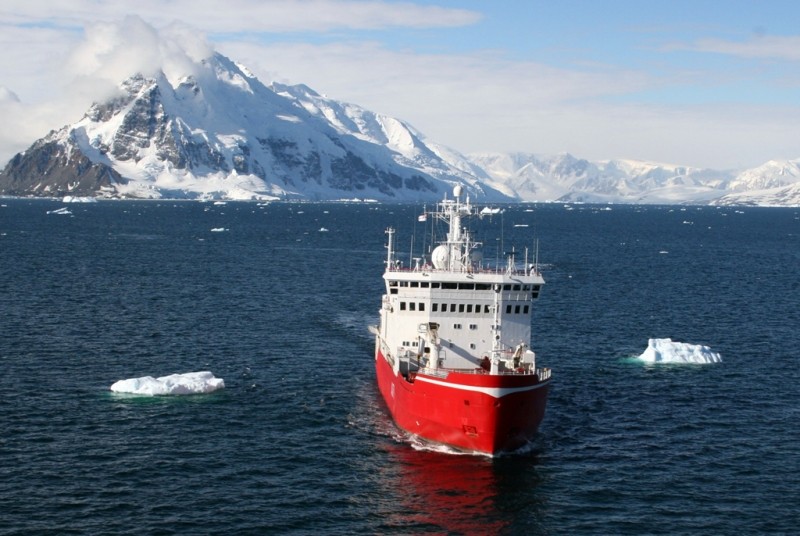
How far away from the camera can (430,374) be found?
5684cm

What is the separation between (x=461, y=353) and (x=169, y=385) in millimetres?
19331

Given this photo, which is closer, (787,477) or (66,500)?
(66,500)

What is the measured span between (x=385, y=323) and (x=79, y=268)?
79833mm

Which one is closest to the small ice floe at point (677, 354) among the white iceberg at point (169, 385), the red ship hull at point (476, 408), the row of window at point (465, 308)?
the row of window at point (465, 308)

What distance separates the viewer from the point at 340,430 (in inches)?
2344

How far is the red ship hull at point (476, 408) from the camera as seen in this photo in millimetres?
53531

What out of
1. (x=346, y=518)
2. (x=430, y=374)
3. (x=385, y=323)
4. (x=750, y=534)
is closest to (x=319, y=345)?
(x=385, y=323)

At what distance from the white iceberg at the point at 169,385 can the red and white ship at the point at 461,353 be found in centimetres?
1187

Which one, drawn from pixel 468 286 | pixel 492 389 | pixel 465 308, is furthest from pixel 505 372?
pixel 468 286

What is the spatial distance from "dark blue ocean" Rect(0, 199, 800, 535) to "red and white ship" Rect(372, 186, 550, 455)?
172 cm

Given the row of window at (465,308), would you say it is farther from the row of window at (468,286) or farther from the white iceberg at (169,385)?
the white iceberg at (169,385)

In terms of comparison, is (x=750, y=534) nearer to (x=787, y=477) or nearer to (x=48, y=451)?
(x=787, y=477)

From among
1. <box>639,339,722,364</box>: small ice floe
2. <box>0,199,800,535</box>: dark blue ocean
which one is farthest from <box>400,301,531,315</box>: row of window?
<box>639,339,722,364</box>: small ice floe

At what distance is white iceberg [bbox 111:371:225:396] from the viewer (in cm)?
6494
